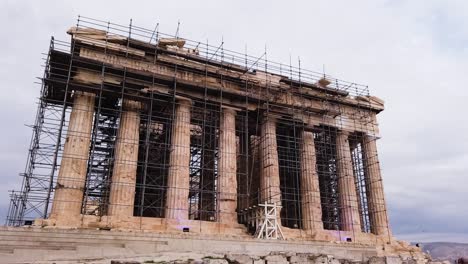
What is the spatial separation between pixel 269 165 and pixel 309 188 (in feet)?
13.6

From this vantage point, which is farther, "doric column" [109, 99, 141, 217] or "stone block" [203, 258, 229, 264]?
"doric column" [109, 99, 141, 217]

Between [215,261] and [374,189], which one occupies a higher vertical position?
[374,189]

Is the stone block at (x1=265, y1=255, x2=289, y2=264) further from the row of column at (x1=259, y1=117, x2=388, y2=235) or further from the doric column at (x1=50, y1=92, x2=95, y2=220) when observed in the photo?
the doric column at (x1=50, y1=92, x2=95, y2=220)

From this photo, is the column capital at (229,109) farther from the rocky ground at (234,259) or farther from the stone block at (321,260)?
the stone block at (321,260)

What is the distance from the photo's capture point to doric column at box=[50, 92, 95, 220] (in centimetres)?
2517

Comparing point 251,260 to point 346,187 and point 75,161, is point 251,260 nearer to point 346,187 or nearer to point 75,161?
point 75,161

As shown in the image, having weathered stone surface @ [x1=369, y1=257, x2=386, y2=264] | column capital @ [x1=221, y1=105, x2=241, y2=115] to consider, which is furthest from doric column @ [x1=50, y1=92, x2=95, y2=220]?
weathered stone surface @ [x1=369, y1=257, x2=386, y2=264]

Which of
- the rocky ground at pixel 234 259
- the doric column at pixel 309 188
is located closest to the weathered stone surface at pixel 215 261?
the rocky ground at pixel 234 259

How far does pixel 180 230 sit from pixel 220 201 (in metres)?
3.78

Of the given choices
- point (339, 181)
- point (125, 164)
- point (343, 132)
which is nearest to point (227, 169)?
point (125, 164)

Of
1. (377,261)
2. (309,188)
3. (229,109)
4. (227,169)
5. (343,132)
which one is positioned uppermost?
(229,109)

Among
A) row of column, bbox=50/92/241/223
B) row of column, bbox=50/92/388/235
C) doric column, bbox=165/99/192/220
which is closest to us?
row of column, bbox=50/92/241/223

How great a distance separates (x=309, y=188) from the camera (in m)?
33.9

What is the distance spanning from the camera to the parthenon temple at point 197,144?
26.9m
